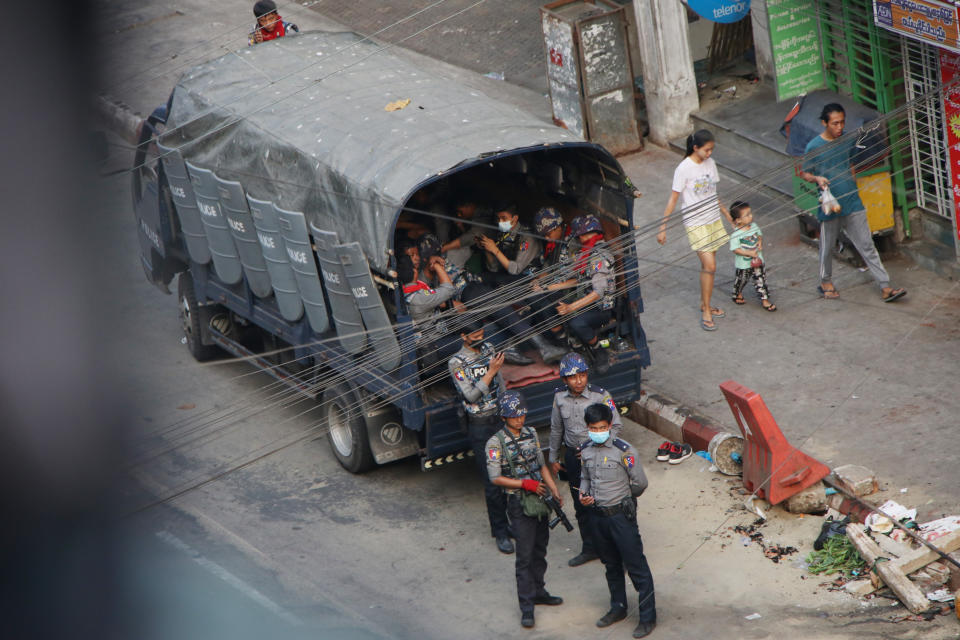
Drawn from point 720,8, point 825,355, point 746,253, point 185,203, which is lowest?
point 825,355

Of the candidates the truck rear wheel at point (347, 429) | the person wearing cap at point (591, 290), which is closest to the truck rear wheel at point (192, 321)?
the truck rear wheel at point (347, 429)

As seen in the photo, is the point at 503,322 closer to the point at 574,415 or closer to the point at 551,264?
the point at 551,264

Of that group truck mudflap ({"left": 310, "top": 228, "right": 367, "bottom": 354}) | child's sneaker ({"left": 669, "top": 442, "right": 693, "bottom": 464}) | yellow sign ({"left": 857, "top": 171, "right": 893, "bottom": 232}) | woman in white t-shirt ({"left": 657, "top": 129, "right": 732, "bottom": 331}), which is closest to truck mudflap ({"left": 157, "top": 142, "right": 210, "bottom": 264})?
truck mudflap ({"left": 310, "top": 228, "right": 367, "bottom": 354})

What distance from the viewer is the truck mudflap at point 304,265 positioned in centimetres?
852

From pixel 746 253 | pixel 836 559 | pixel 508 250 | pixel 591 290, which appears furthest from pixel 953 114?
pixel 836 559

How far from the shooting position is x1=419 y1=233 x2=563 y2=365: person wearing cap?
326 inches

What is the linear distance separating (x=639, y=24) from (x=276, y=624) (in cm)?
856

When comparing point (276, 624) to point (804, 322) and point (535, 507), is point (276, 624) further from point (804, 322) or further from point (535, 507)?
point (804, 322)

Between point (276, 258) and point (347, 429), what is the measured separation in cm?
141

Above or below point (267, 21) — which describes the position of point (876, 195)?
below

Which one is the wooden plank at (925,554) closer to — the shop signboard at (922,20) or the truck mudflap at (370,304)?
the truck mudflap at (370,304)

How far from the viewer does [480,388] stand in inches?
302

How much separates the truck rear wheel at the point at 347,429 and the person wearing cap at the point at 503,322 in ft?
3.67

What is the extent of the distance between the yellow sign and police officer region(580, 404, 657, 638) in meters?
4.87
